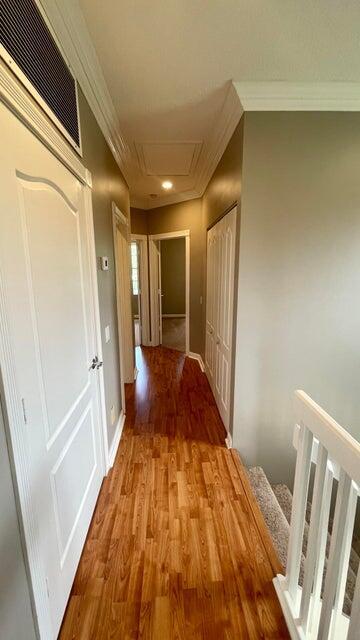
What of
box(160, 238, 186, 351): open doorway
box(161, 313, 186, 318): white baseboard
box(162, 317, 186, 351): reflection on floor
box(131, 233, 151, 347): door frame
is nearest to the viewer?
box(131, 233, 151, 347): door frame

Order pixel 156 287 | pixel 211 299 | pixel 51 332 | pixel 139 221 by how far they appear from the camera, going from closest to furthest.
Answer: pixel 51 332
pixel 211 299
pixel 139 221
pixel 156 287

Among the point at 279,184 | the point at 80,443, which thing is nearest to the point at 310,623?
the point at 80,443

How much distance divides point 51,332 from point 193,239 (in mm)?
3382

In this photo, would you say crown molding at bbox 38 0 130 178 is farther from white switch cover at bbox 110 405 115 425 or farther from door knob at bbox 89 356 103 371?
white switch cover at bbox 110 405 115 425

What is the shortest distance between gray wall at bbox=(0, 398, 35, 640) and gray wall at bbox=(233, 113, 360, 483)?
5.38ft

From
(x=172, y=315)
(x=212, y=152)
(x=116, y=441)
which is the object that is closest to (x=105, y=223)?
(x=212, y=152)

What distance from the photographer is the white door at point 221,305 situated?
91.6 inches

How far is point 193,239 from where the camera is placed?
13.6 ft

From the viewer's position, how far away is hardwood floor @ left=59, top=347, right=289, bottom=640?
1168mm

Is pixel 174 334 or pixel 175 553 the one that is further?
pixel 174 334

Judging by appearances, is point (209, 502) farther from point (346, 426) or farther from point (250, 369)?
point (346, 426)

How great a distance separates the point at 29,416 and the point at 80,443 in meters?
0.65

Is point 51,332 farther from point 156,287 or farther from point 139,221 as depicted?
point 139,221

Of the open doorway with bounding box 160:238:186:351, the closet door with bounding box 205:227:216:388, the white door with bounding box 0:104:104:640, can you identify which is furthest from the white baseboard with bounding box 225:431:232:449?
the open doorway with bounding box 160:238:186:351
